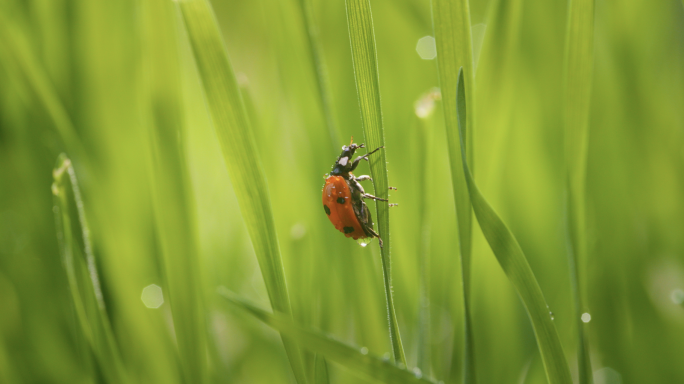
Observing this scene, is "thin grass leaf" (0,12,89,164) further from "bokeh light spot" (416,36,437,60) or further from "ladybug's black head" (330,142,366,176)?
"bokeh light spot" (416,36,437,60)

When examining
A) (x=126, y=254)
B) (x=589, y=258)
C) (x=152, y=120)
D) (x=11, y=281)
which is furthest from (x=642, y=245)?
(x=11, y=281)

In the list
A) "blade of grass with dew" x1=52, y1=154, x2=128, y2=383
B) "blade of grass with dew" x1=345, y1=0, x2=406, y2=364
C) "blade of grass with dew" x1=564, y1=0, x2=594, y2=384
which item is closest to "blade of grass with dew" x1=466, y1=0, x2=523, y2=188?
"blade of grass with dew" x1=564, y1=0, x2=594, y2=384

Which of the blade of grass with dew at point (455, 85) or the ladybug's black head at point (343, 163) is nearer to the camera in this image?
the blade of grass with dew at point (455, 85)

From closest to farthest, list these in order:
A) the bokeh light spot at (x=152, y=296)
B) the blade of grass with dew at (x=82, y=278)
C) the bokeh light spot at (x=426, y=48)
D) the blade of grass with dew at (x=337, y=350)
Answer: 1. the blade of grass with dew at (x=337, y=350)
2. the blade of grass with dew at (x=82, y=278)
3. the bokeh light spot at (x=152, y=296)
4. the bokeh light spot at (x=426, y=48)

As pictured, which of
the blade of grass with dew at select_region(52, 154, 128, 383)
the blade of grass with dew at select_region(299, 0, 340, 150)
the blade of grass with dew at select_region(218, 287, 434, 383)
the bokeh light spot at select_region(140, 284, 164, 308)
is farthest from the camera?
the bokeh light spot at select_region(140, 284, 164, 308)

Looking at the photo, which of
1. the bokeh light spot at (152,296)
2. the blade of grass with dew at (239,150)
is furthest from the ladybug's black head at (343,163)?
the bokeh light spot at (152,296)

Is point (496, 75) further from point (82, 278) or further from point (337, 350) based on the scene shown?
point (82, 278)

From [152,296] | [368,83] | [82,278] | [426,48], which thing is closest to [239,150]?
[368,83]

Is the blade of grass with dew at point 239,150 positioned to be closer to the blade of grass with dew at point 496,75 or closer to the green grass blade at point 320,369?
the green grass blade at point 320,369
